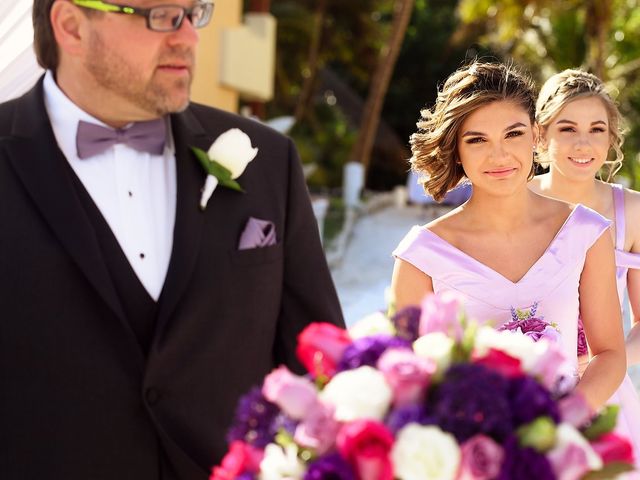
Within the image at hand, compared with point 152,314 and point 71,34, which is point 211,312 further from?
point 71,34

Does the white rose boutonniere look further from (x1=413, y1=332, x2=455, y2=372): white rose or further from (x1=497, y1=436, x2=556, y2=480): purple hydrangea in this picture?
(x1=497, y1=436, x2=556, y2=480): purple hydrangea

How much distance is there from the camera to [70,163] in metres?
2.39

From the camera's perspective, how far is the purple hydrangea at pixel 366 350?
1.46 m

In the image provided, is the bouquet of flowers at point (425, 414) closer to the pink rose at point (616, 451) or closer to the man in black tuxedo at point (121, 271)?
the pink rose at point (616, 451)

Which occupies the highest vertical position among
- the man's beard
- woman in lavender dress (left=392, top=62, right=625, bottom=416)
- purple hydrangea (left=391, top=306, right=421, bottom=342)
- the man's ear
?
the man's ear

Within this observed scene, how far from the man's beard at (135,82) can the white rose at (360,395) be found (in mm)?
1071

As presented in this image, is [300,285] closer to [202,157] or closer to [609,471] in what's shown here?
[202,157]

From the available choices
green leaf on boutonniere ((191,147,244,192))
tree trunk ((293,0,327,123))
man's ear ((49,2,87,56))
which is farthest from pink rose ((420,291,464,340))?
tree trunk ((293,0,327,123))

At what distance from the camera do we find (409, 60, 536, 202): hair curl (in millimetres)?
3107

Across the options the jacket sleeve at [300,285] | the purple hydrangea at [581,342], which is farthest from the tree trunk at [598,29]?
the jacket sleeve at [300,285]

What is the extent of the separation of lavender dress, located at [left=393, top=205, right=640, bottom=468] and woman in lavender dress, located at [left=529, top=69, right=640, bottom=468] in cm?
68

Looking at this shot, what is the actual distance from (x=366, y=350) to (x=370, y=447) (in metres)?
0.19

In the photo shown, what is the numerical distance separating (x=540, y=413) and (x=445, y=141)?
191cm

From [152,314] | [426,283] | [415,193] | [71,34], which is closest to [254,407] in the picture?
[152,314]
